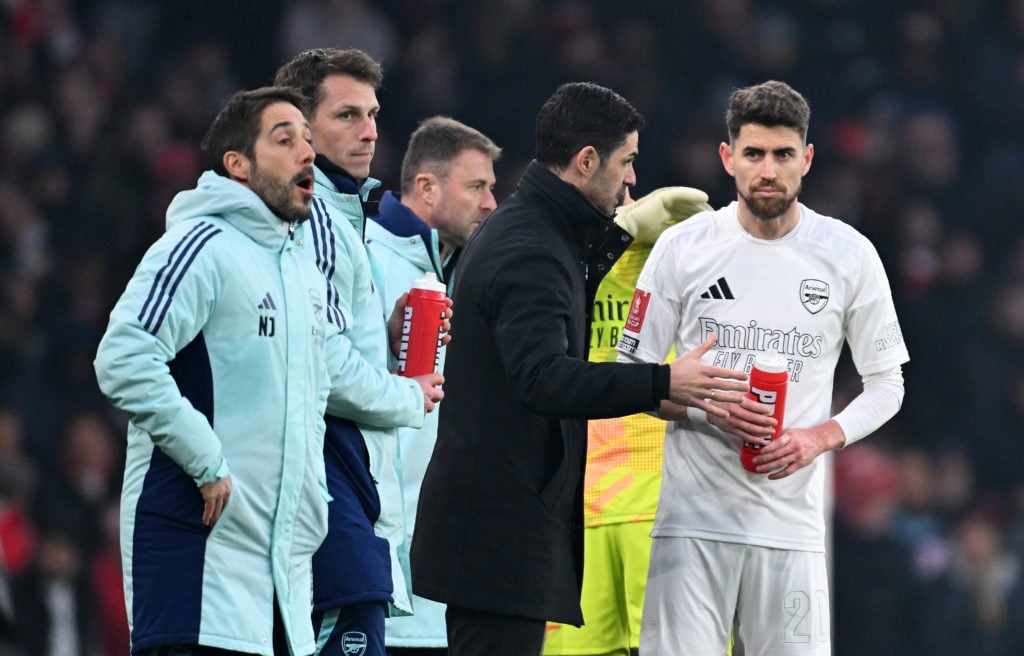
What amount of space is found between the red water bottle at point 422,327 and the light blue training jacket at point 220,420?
1.31 feet

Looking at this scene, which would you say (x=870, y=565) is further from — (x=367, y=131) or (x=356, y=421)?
(x=356, y=421)

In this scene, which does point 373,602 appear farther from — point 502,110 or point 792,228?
point 502,110

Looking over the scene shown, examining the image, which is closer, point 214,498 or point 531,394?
point 214,498

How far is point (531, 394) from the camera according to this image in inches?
143

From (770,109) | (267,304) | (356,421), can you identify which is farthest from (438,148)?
(267,304)

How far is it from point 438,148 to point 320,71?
1316mm

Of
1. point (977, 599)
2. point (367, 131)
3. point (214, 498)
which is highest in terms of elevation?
point (367, 131)

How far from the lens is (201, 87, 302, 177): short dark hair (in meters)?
3.53

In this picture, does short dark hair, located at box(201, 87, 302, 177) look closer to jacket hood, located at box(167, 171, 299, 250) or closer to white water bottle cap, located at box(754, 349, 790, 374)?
jacket hood, located at box(167, 171, 299, 250)

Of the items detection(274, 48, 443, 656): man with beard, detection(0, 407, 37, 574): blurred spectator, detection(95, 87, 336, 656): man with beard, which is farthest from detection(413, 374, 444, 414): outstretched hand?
detection(0, 407, 37, 574): blurred spectator

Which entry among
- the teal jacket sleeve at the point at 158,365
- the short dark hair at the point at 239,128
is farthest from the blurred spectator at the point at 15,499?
the teal jacket sleeve at the point at 158,365

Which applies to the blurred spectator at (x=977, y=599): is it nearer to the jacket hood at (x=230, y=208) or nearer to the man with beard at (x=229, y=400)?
the man with beard at (x=229, y=400)

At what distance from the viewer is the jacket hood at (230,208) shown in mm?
3418

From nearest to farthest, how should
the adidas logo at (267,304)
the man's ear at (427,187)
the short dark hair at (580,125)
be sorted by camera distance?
the adidas logo at (267,304) < the short dark hair at (580,125) < the man's ear at (427,187)
